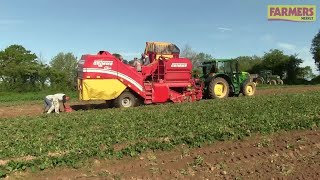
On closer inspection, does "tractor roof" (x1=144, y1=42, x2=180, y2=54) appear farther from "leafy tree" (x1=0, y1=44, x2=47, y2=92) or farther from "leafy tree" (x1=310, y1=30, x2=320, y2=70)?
"leafy tree" (x1=310, y1=30, x2=320, y2=70)

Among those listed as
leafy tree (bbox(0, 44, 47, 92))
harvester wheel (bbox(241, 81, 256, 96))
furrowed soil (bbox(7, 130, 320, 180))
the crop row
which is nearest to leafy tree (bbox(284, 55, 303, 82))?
leafy tree (bbox(0, 44, 47, 92))

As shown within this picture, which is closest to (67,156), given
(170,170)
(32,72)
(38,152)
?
(38,152)

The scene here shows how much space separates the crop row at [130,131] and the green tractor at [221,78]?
6.79m

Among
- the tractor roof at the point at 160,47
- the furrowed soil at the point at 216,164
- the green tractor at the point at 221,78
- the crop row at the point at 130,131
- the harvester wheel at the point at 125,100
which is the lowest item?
the furrowed soil at the point at 216,164

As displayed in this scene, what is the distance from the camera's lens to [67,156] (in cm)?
751

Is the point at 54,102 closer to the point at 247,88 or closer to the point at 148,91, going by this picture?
the point at 148,91

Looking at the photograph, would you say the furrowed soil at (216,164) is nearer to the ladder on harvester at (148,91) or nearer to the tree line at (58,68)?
the ladder on harvester at (148,91)

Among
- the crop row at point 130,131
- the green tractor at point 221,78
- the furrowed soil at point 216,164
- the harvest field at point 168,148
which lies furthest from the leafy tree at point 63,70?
the furrowed soil at point 216,164

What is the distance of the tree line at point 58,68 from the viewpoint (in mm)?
45688

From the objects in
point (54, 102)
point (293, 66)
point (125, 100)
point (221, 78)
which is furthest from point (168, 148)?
point (293, 66)

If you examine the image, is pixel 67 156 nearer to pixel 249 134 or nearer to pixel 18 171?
pixel 18 171

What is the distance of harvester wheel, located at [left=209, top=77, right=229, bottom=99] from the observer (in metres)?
20.4

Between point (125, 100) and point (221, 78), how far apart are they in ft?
18.9

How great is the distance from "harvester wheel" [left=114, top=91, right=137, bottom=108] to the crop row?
4.11 metres
